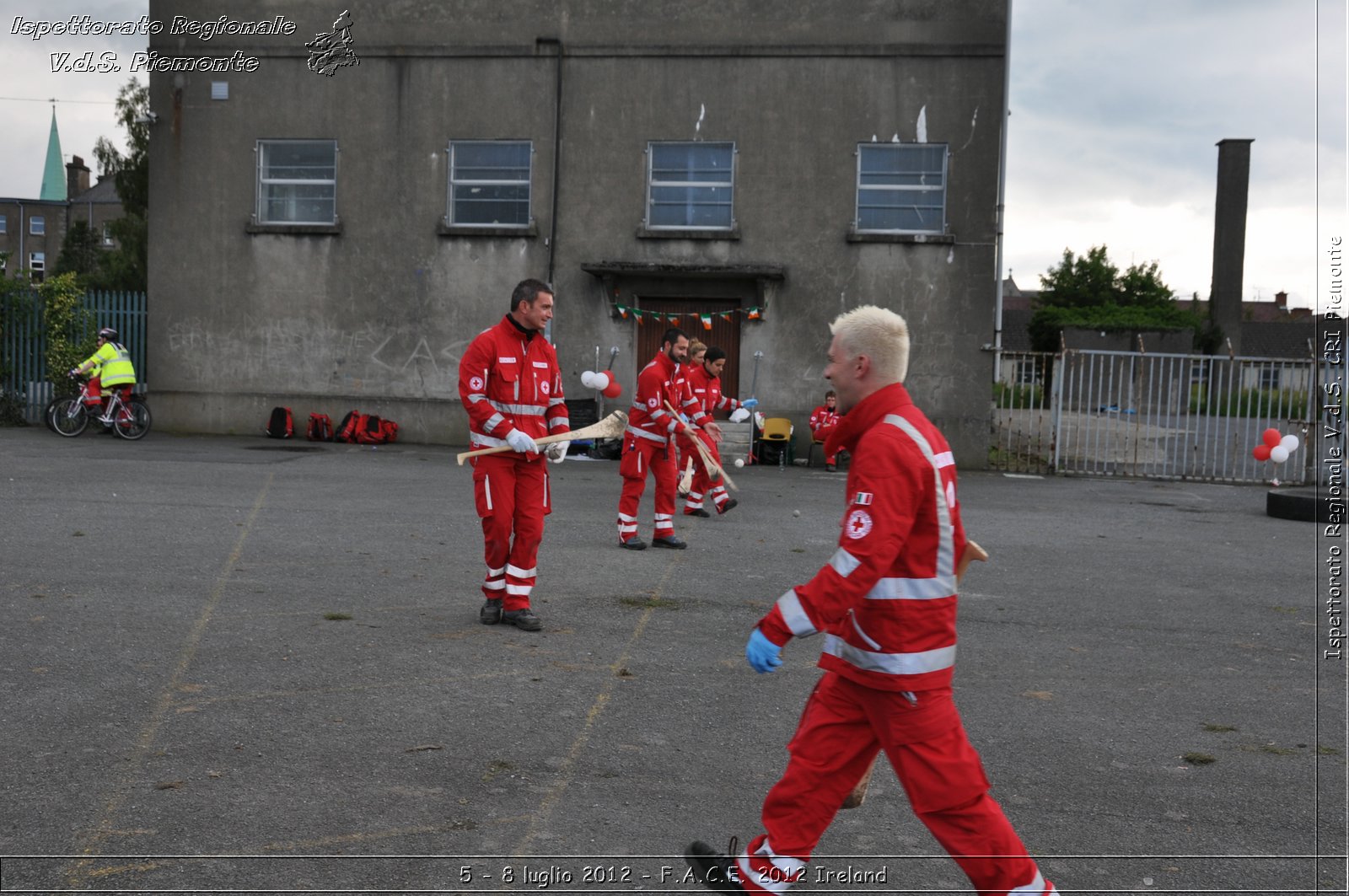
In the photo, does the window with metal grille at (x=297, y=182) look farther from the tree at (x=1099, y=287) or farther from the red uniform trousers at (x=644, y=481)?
the tree at (x=1099, y=287)

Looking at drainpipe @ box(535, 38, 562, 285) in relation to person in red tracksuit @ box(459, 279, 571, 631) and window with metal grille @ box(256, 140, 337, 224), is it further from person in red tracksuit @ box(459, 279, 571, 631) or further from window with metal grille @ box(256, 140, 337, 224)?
person in red tracksuit @ box(459, 279, 571, 631)

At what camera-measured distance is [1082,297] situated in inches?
3000

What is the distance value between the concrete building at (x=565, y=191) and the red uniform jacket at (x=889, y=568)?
673 inches

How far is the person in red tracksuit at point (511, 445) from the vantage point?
23.7 ft

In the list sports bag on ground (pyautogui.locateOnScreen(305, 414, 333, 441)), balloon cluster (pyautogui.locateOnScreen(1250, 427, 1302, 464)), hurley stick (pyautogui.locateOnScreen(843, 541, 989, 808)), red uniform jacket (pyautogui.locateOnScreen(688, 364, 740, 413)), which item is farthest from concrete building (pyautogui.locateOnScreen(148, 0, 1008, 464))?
hurley stick (pyautogui.locateOnScreen(843, 541, 989, 808))

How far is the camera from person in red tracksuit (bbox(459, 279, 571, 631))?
285 inches

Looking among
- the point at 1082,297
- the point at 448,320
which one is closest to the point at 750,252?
the point at 448,320

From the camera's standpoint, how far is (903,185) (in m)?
20.4

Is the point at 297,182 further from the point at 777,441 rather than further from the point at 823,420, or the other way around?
the point at 823,420

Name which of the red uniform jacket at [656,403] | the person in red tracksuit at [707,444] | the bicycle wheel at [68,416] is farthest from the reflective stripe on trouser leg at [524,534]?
the bicycle wheel at [68,416]

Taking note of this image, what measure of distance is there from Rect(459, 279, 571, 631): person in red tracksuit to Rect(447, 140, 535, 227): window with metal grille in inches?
564

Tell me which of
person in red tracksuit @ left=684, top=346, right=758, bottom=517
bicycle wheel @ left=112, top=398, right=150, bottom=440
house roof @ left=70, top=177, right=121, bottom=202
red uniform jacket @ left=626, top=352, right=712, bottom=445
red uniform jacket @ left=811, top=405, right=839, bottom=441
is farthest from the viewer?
house roof @ left=70, top=177, right=121, bottom=202

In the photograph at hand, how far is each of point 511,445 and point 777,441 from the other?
13.7 meters

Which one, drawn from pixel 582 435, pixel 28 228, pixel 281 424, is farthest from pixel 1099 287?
pixel 28 228
